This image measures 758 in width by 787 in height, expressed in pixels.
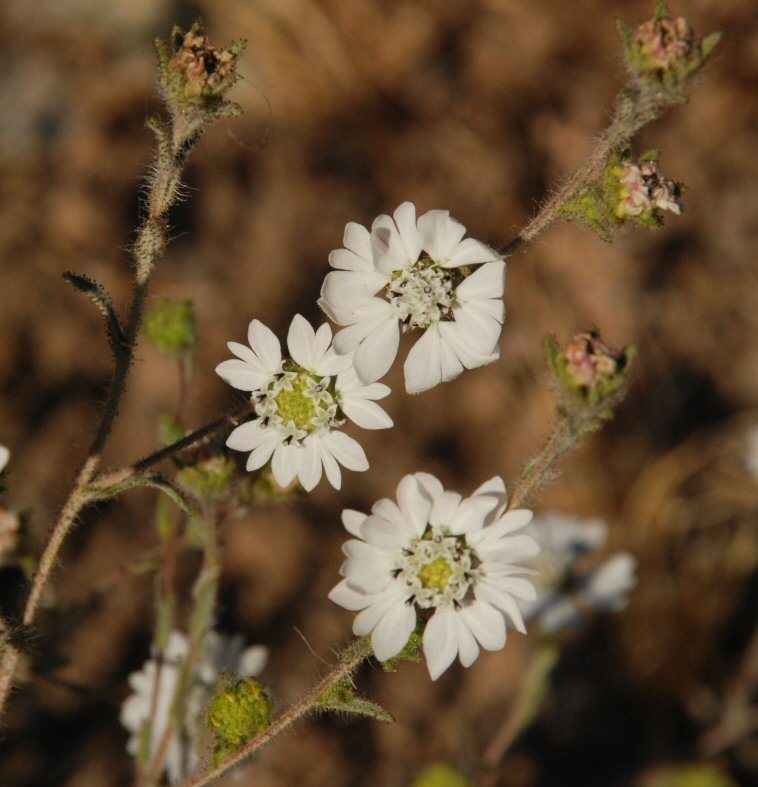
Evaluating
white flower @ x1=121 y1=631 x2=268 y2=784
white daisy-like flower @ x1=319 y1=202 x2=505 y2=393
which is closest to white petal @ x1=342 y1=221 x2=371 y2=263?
white daisy-like flower @ x1=319 y1=202 x2=505 y2=393

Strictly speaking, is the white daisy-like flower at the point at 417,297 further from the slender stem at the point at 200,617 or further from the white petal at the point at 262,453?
the slender stem at the point at 200,617

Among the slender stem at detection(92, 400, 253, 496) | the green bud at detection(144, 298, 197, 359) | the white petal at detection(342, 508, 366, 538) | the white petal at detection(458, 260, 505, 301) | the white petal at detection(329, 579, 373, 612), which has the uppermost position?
the green bud at detection(144, 298, 197, 359)

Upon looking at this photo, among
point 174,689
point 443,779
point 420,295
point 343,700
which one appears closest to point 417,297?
point 420,295

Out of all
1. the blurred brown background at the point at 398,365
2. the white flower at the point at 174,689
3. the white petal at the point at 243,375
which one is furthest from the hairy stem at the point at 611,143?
the blurred brown background at the point at 398,365

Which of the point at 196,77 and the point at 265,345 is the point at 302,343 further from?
the point at 196,77

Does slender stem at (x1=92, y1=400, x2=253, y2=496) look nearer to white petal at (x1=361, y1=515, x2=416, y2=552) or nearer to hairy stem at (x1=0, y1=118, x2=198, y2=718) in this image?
hairy stem at (x1=0, y1=118, x2=198, y2=718)

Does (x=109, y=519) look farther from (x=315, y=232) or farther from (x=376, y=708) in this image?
(x=376, y=708)

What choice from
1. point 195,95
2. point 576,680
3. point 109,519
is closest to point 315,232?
point 109,519
